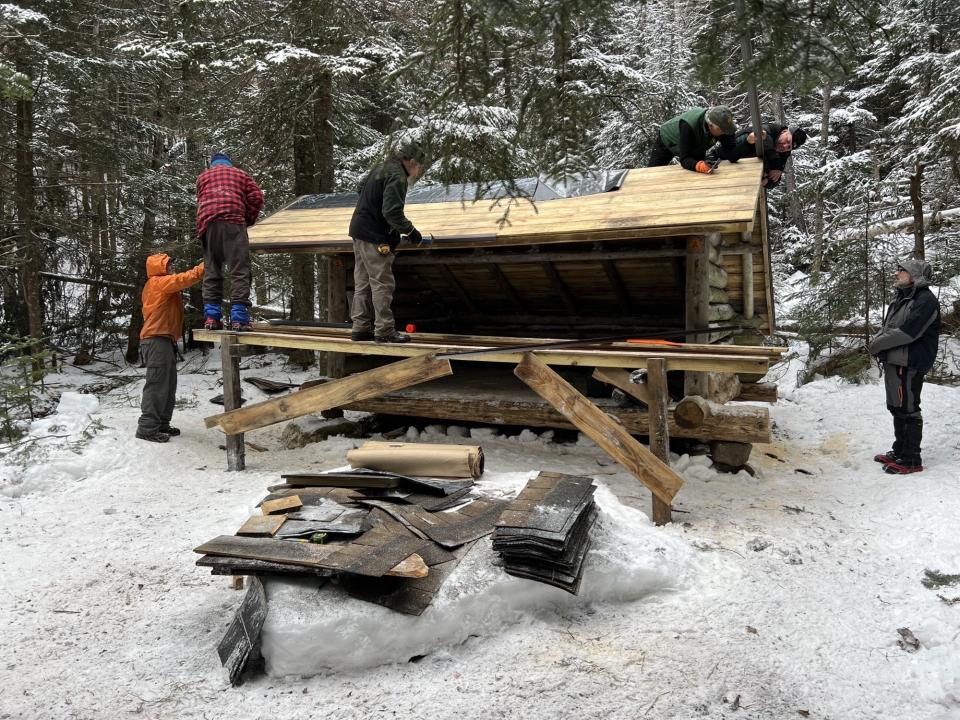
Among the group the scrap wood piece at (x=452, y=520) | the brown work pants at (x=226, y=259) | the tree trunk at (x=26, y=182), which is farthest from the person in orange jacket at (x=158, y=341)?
the scrap wood piece at (x=452, y=520)

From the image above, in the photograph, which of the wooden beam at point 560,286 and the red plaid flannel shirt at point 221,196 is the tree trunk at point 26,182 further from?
the wooden beam at point 560,286

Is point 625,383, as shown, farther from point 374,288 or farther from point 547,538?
point 374,288

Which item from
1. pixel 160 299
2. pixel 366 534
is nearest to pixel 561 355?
pixel 366 534

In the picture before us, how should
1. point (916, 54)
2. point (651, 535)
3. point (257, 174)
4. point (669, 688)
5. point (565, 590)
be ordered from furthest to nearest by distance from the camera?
point (916, 54), point (257, 174), point (651, 535), point (565, 590), point (669, 688)

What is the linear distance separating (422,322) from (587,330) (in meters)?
2.48

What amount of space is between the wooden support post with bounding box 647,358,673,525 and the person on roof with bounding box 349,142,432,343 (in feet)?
8.45

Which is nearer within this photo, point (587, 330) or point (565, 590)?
point (565, 590)

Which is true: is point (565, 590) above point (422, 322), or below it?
below

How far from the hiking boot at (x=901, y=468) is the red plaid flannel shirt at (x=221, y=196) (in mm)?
7425

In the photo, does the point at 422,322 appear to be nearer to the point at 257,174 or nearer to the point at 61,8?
the point at 257,174

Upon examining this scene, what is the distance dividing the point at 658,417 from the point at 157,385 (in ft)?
19.1

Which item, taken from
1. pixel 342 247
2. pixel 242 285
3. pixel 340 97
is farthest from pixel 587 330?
pixel 340 97

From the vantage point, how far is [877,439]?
7859 mm

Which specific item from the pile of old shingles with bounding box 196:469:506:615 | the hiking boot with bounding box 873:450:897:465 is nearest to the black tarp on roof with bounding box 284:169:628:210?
the pile of old shingles with bounding box 196:469:506:615
